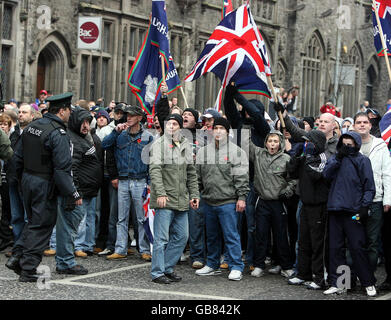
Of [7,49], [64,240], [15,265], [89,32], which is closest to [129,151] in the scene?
[64,240]

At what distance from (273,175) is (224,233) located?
925 millimetres

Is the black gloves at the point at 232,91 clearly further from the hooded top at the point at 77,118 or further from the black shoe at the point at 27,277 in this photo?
the black shoe at the point at 27,277

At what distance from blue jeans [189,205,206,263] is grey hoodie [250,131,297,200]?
1.00 m

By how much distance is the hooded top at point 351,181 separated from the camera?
8.62 meters

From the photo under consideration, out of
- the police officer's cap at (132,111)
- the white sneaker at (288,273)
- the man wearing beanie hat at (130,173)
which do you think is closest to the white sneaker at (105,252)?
the man wearing beanie hat at (130,173)

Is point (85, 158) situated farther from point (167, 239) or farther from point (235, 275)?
point (235, 275)

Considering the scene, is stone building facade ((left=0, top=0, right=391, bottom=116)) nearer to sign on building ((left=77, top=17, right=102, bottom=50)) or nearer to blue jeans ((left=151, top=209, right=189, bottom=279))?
sign on building ((left=77, top=17, right=102, bottom=50))

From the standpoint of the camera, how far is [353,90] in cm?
3928

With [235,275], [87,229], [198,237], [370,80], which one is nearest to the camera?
[235,275]

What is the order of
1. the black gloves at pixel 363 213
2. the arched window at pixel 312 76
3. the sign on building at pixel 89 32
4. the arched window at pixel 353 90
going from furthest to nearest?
the arched window at pixel 353 90
the arched window at pixel 312 76
the sign on building at pixel 89 32
the black gloves at pixel 363 213

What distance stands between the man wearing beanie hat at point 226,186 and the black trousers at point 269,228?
301 mm

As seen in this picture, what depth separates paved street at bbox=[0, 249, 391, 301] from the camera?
801 centimetres

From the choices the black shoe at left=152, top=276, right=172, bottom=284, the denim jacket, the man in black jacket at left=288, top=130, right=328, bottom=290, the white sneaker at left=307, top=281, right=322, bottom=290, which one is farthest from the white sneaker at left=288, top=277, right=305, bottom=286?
the denim jacket

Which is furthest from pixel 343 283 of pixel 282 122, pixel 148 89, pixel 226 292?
pixel 148 89
